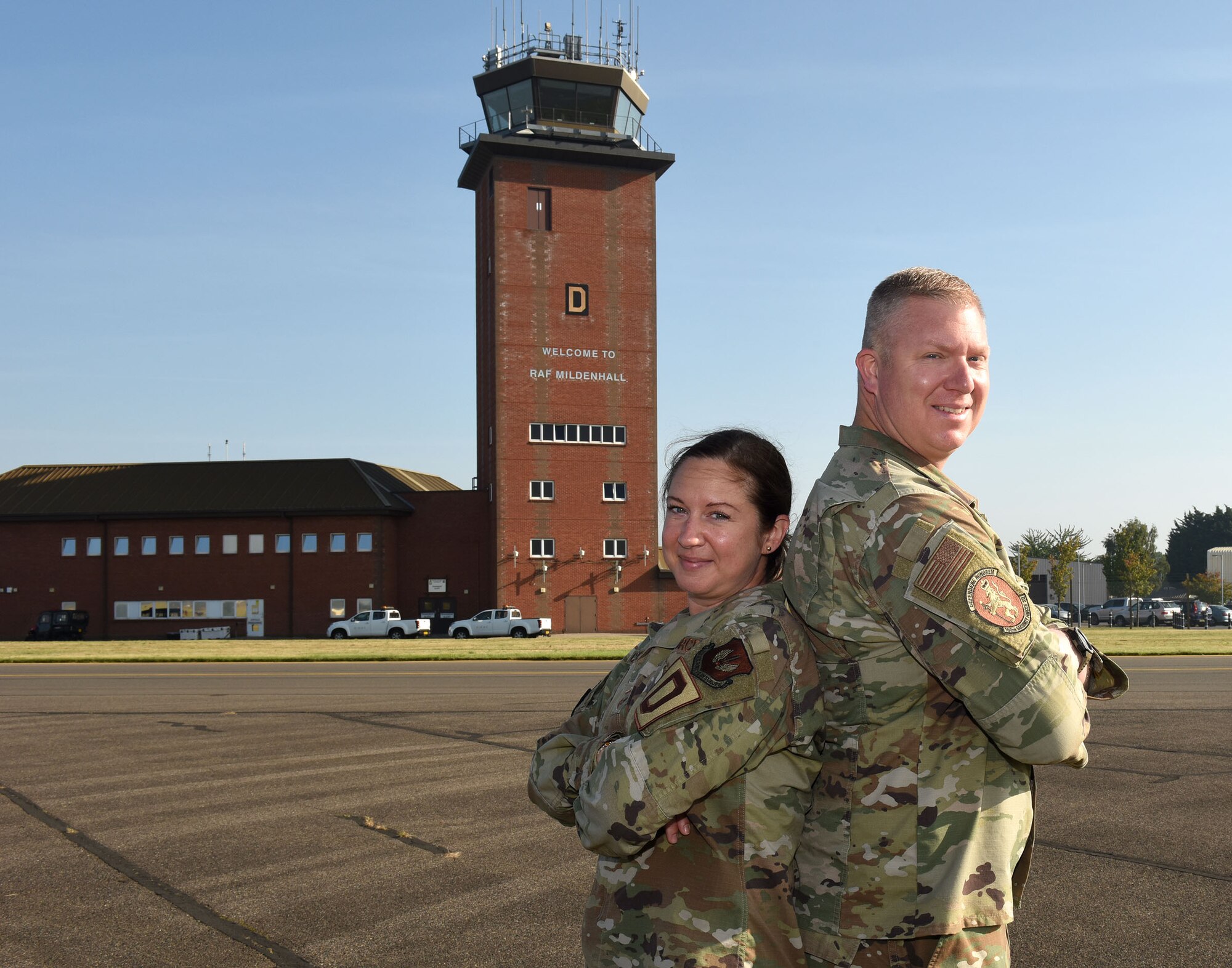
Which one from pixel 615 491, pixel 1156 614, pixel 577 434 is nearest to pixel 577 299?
pixel 577 434

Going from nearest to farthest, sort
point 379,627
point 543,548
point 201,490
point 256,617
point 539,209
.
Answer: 1. point 379,627
2. point 543,548
3. point 539,209
4. point 256,617
5. point 201,490

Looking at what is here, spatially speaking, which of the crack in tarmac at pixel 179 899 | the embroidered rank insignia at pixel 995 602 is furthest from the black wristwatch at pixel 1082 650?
the crack in tarmac at pixel 179 899

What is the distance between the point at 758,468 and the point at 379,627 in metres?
50.8

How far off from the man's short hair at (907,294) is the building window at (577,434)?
50.8 meters

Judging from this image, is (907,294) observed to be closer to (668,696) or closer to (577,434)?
(668,696)

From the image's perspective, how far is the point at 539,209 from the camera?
53.8 m

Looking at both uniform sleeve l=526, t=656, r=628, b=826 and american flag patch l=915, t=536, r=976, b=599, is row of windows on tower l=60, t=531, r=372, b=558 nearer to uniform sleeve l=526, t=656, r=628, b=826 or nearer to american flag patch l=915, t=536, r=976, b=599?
uniform sleeve l=526, t=656, r=628, b=826

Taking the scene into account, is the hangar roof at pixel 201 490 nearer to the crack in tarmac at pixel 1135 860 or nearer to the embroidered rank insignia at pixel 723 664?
the crack in tarmac at pixel 1135 860

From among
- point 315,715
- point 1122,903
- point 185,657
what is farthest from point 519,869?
→ point 185,657

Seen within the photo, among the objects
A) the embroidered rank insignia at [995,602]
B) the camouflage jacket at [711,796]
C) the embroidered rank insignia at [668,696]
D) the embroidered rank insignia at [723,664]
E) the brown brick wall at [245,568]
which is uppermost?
the embroidered rank insignia at [995,602]

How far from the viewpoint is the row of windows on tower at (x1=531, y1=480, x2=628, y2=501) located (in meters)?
53.4

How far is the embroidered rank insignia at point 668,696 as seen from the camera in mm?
2436

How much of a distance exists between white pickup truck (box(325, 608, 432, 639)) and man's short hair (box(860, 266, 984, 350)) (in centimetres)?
5057

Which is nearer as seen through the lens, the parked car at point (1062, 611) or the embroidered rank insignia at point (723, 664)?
the embroidered rank insignia at point (723, 664)
